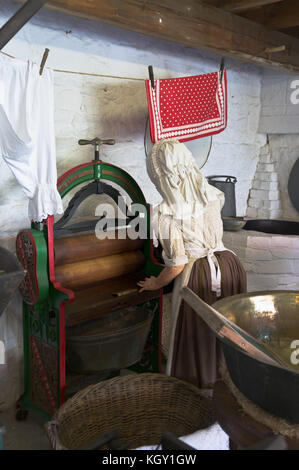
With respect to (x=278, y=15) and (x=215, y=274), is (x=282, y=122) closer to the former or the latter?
(x=278, y=15)

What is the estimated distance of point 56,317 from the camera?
7.98 ft

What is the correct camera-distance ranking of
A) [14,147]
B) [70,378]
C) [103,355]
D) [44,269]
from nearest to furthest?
[14,147] < [44,269] < [103,355] < [70,378]

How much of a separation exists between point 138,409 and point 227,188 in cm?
246

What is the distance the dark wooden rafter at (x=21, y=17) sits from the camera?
1.49 m

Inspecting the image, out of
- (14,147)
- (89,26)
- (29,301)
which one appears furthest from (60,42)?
(29,301)

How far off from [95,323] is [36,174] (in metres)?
1.02

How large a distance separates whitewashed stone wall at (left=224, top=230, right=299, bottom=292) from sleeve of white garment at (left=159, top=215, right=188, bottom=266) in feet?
4.75

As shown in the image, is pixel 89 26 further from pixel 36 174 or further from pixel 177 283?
pixel 177 283

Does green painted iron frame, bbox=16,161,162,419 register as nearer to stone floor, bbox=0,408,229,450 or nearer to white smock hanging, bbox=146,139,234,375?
stone floor, bbox=0,408,229,450

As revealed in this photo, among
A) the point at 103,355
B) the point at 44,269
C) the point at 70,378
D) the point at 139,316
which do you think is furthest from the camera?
the point at 139,316

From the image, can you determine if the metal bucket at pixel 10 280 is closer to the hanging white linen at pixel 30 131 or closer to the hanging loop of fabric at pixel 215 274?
the hanging white linen at pixel 30 131

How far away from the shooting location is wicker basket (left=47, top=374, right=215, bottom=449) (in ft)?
7.04

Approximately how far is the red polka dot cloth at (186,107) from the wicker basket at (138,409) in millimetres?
1654

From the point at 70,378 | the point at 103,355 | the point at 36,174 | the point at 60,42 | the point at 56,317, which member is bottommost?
the point at 70,378
